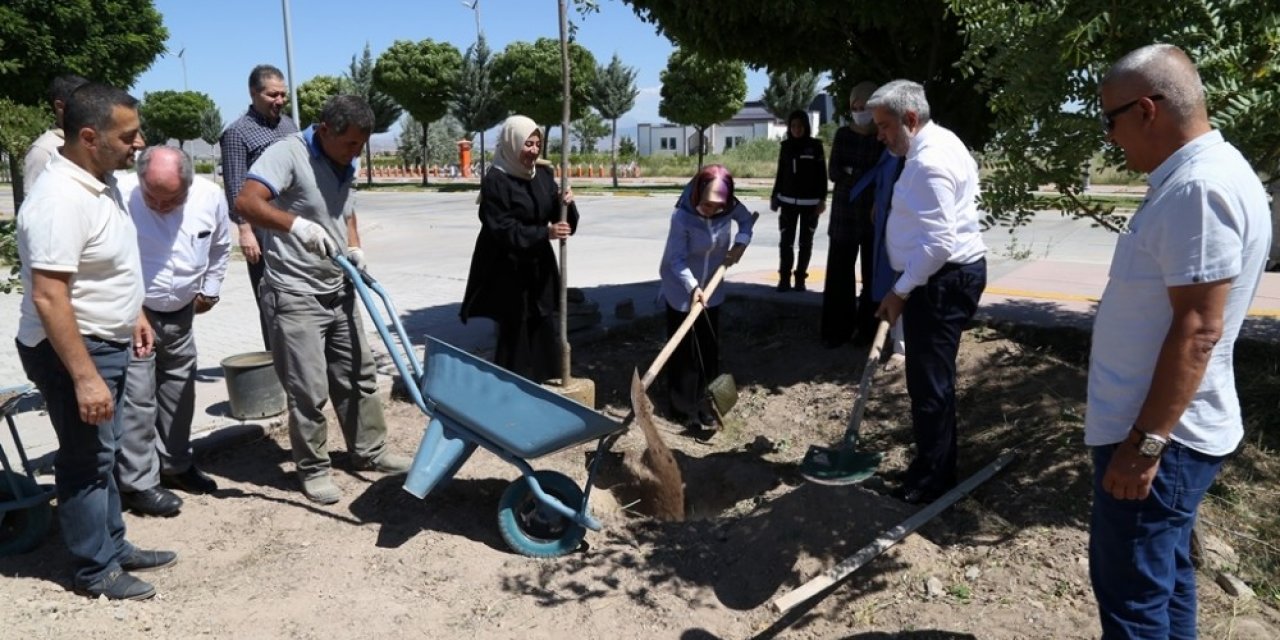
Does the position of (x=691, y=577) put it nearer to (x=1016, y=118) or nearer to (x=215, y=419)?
(x=1016, y=118)

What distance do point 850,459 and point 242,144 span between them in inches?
142

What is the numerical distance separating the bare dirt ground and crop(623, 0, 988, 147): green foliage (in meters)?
2.12

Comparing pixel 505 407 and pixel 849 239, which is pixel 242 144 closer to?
pixel 505 407

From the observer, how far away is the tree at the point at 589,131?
5247cm

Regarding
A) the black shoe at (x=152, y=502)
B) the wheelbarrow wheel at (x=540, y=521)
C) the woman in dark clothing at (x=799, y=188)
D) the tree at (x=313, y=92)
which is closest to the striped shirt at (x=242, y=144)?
the black shoe at (x=152, y=502)

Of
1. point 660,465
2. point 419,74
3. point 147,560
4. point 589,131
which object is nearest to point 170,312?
point 147,560

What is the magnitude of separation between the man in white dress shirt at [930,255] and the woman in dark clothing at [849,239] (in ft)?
7.27

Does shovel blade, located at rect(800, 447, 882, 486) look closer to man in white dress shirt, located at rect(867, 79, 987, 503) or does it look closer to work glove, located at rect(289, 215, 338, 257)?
man in white dress shirt, located at rect(867, 79, 987, 503)

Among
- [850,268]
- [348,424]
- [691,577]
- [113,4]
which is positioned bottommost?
[691,577]

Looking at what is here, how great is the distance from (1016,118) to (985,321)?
2.92m

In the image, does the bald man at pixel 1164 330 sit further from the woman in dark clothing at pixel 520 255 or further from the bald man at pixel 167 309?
the bald man at pixel 167 309

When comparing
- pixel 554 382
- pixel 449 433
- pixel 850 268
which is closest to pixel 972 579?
pixel 449 433

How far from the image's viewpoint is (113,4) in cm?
1350

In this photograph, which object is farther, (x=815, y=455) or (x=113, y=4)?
(x=113, y=4)
